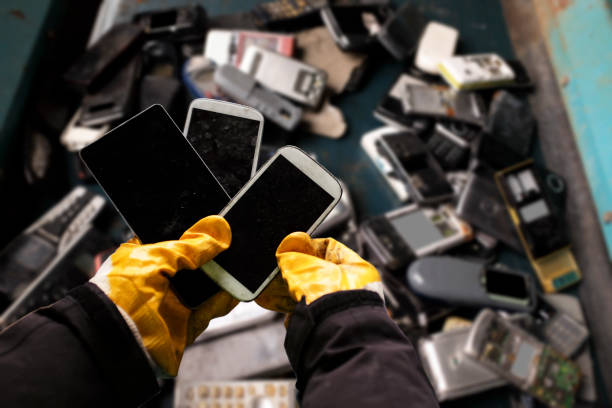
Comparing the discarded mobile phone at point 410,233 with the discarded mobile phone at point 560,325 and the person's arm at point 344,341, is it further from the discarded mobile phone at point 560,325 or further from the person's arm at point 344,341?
the person's arm at point 344,341

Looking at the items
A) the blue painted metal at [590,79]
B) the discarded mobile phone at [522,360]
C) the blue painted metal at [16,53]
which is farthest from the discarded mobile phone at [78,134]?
the blue painted metal at [590,79]

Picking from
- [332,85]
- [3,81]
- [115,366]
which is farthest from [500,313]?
[3,81]

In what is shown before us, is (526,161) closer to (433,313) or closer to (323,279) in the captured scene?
(433,313)

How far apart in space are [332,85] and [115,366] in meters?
1.21

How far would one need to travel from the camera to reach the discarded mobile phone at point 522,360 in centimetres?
105

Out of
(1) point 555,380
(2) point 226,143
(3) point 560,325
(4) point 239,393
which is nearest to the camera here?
(2) point 226,143

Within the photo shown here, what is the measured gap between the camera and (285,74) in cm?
137

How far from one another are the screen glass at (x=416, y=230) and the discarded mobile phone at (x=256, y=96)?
459 mm

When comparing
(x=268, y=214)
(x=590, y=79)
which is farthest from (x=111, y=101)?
(x=590, y=79)

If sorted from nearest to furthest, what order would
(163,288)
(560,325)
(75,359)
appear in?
1. (75,359)
2. (163,288)
3. (560,325)

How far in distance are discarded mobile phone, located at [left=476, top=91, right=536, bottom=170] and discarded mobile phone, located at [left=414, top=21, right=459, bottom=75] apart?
0.79 feet

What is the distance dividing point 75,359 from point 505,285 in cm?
108

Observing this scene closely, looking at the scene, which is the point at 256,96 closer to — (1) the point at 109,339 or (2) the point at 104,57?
(2) the point at 104,57

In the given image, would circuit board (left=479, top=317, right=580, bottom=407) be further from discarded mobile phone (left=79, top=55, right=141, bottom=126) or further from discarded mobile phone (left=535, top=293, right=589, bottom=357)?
discarded mobile phone (left=79, top=55, right=141, bottom=126)
